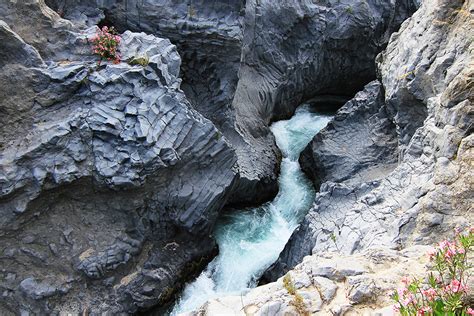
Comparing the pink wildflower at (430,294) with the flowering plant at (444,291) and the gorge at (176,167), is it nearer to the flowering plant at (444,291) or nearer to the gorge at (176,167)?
the flowering plant at (444,291)

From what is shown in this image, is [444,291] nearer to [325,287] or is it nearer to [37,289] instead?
[325,287]

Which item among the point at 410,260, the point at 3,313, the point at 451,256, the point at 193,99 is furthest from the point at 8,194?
the point at 451,256

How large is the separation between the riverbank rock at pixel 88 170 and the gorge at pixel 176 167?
4cm

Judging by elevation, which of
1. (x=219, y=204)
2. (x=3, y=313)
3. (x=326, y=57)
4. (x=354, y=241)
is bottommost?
(x=3, y=313)

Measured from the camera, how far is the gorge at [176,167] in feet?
41.3

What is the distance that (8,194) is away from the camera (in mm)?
13117

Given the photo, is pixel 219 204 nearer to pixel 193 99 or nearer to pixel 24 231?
pixel 193 99

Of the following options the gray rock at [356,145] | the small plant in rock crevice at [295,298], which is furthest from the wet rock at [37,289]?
the gray rock at [356,145]

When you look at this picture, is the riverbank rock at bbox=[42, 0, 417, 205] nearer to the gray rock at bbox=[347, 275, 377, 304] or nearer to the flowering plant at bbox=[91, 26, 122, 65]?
the flowering plant at bbox=[91, 26, 122, 65]

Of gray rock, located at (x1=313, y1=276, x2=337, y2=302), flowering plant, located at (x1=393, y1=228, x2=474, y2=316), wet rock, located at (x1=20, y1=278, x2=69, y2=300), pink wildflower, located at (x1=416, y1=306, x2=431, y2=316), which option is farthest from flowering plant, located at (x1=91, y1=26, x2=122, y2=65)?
pink wildflower, located at (x1=416, y1=306, x2=431, y2=316)

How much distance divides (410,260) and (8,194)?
1069 cm

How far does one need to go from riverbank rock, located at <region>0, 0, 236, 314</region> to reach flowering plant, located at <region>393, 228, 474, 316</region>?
978 centimetres

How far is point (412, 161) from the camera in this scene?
13469 millimetres

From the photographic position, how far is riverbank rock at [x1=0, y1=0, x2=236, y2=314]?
13.6m
